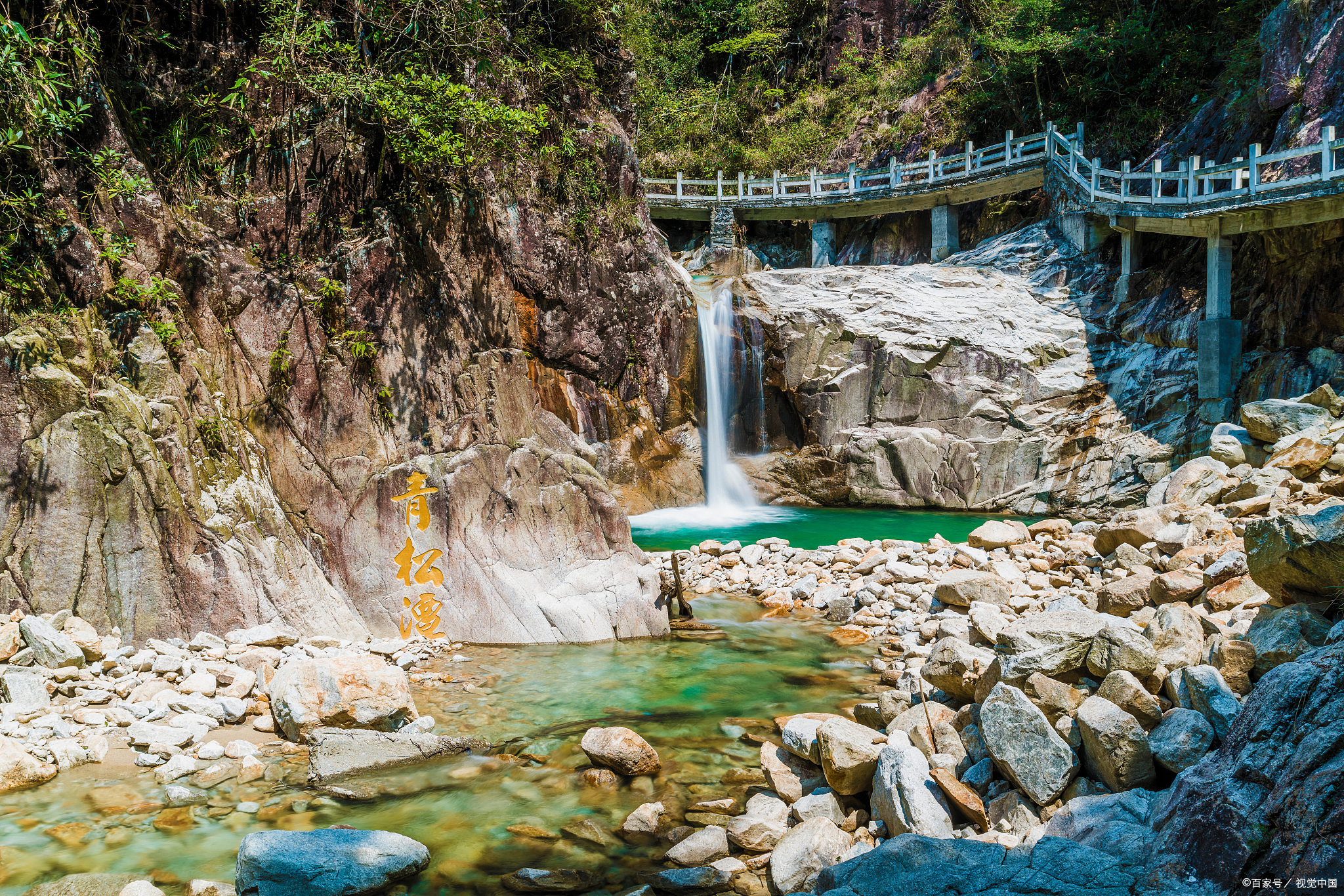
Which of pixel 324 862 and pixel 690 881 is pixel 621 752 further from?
pixel 324 862

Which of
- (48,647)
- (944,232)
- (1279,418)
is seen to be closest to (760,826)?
(48,647)

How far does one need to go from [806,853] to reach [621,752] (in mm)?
1292

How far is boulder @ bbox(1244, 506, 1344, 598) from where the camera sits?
3670 millimetres

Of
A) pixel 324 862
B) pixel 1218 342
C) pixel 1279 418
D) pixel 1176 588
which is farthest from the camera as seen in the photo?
pixel 1218 342

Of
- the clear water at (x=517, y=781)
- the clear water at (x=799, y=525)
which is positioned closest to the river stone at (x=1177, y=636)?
the clear water at (x=517, y=781)

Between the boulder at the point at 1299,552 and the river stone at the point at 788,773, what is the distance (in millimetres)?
2441

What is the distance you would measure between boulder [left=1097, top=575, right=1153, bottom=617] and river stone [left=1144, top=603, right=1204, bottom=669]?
1.29 m

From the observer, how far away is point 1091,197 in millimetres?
15344

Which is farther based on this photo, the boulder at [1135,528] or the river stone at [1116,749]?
the boulder at [1135,528]

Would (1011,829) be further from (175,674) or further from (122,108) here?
(122,108)

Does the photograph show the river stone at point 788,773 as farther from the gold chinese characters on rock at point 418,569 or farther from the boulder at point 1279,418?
the boulder at point 1279,418

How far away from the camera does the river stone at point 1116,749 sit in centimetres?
331

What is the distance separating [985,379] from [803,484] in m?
3.73

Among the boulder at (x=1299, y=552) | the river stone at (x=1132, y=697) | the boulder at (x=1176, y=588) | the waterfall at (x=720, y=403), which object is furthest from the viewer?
the waterfall at (x=720, y=403)
